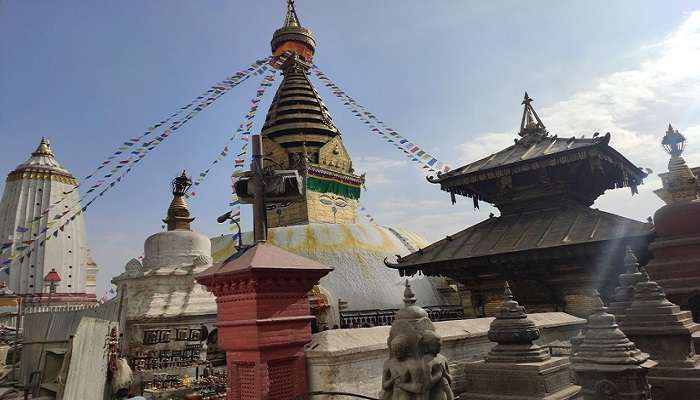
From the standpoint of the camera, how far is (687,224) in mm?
12477

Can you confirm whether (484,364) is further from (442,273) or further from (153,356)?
(153,356)

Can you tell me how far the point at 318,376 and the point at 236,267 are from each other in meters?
1.33

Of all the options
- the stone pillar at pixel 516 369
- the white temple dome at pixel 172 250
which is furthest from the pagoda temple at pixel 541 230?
the white temple dome at pixel 172 250

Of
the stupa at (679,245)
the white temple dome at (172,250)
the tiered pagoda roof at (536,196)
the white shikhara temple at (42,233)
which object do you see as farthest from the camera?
the white shikhara temple at (42,233)

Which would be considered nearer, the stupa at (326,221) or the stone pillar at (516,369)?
the stone pillar at (516,369)

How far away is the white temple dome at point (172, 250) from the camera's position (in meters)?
14.0

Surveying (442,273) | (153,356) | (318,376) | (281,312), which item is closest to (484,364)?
(318,376)

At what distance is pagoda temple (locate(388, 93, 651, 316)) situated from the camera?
33.1 ft

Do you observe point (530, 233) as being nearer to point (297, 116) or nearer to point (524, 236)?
point (524, 236)

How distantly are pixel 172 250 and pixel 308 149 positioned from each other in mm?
16820

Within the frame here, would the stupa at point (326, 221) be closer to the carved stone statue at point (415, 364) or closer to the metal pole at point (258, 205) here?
the metal pole at point (258, 205)

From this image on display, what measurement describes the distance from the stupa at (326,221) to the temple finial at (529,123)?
6151 mm

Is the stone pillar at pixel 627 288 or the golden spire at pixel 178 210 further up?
the golden spire at pixel 178 210

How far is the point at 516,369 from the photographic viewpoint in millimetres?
5340
